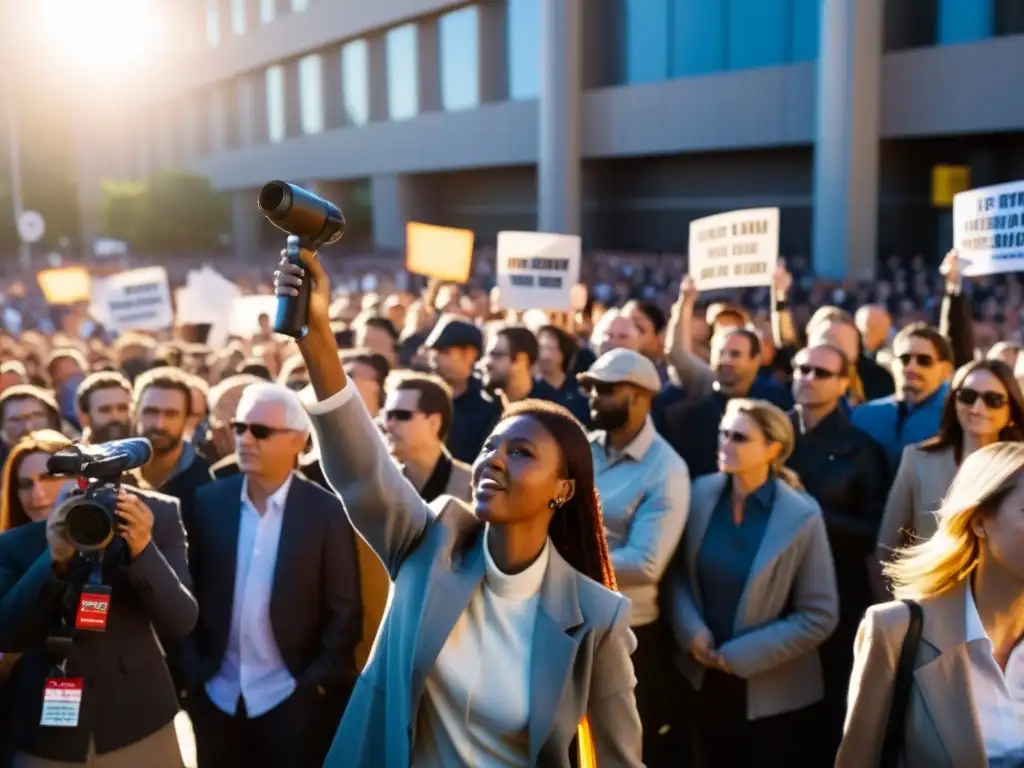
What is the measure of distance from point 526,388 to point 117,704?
13.0 feet

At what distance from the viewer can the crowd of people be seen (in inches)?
114

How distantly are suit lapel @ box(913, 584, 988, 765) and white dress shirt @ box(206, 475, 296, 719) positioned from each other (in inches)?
96.9

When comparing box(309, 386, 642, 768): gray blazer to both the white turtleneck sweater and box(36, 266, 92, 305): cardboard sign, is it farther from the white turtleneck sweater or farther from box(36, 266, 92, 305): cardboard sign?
box(36, 266, 92, 305): cardboard sign

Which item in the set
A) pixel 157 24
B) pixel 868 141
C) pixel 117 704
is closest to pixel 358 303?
pixel 868 141

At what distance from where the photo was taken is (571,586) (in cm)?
298

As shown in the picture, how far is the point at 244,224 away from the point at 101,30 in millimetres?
15647

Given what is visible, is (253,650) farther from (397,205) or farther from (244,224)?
(244,224)

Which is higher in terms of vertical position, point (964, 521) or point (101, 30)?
point (101, 30)

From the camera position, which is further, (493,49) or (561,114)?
(493,49)

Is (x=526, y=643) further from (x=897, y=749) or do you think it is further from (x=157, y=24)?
(x=157, y=24)

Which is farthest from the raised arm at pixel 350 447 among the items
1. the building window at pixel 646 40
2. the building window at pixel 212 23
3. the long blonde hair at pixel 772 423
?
the building window at pixel 212 23

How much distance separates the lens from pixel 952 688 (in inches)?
120

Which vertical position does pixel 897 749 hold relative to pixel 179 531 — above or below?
below

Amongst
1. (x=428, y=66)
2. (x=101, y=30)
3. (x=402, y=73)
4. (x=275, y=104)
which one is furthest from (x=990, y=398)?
(x=101, y=30)
